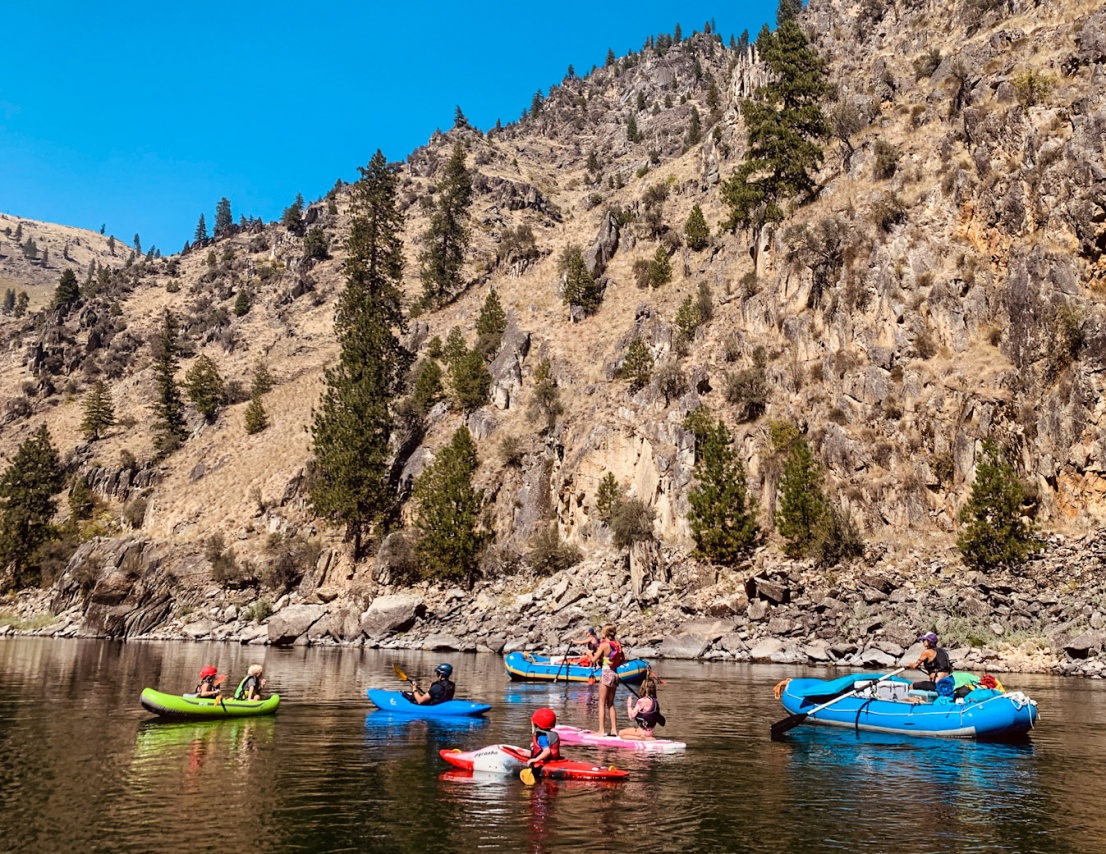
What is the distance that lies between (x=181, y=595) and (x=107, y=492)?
26583 millimetres

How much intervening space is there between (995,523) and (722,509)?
601 inches

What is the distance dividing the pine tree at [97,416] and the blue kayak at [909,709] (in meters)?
92.2

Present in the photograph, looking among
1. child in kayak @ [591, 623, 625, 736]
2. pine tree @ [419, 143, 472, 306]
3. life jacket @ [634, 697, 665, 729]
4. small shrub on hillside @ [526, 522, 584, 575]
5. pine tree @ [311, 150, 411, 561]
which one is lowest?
life jacket @ [634, 697, 665, 729]

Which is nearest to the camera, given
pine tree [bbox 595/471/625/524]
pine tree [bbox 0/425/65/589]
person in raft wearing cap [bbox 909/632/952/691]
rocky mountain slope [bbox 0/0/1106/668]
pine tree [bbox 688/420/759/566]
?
person in raft wearing cap [bbox 909/632/952/691]

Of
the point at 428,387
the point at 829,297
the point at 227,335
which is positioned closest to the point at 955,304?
the point at 829,297

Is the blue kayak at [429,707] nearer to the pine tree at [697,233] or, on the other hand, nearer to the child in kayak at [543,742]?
the child in kayak at [543,742]

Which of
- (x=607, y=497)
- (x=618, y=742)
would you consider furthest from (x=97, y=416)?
(x=618, y=742)

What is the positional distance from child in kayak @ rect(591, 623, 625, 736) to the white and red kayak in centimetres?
42

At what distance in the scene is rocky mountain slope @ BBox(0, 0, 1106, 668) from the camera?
46.8 m

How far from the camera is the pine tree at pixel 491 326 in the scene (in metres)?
78.8

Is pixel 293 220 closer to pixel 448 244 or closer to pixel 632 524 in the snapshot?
pixel 448 244

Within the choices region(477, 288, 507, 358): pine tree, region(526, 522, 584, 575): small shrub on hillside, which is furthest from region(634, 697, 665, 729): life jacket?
region(477, 288, 507, 358): pine tree

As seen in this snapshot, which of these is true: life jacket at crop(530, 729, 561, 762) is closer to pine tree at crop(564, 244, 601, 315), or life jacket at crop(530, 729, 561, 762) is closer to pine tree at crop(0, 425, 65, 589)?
pine tree at crop(564, 244, 601, 315)

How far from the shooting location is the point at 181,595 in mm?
64562
